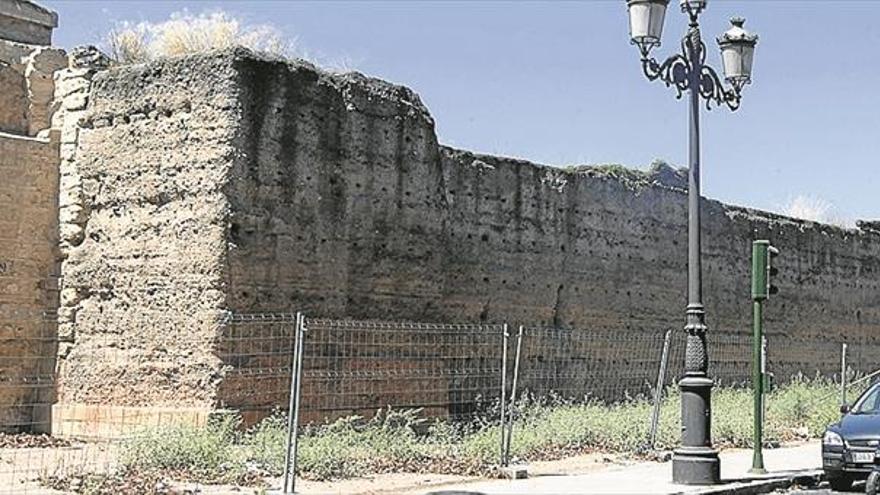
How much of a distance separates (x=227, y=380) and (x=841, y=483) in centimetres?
731

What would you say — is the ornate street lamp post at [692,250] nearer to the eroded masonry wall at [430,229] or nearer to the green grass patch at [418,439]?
the green grass patch at [418,439]

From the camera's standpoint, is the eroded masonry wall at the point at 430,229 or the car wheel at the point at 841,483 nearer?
the car wheel at the point at 841,483

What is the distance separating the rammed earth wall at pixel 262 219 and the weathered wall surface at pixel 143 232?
25 mm

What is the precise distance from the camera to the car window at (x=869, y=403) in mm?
15352

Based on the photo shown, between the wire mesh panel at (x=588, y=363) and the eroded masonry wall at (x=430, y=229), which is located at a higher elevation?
the eroded masonry wall at (x=430, y=229)

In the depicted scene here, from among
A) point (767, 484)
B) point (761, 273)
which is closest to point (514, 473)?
point (767, 484)

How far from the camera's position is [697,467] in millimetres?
13719

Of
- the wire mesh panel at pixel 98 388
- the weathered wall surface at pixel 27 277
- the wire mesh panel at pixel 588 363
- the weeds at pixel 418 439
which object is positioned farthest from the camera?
the wire mesh panel at pixel 588 363

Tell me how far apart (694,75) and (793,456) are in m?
6.31

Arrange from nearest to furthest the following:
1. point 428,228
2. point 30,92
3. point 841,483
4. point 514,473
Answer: point 514,473 → point 841,483 → point 30,92 → point 428,228

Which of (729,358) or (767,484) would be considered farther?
(729,358)

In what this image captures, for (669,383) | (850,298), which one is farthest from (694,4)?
→ (850,298)

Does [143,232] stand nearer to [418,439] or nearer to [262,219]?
[262,219]

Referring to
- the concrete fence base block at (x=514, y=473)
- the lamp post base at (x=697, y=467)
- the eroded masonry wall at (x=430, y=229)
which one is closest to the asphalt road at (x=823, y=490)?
the lamp post base at (x=697, y=467)
